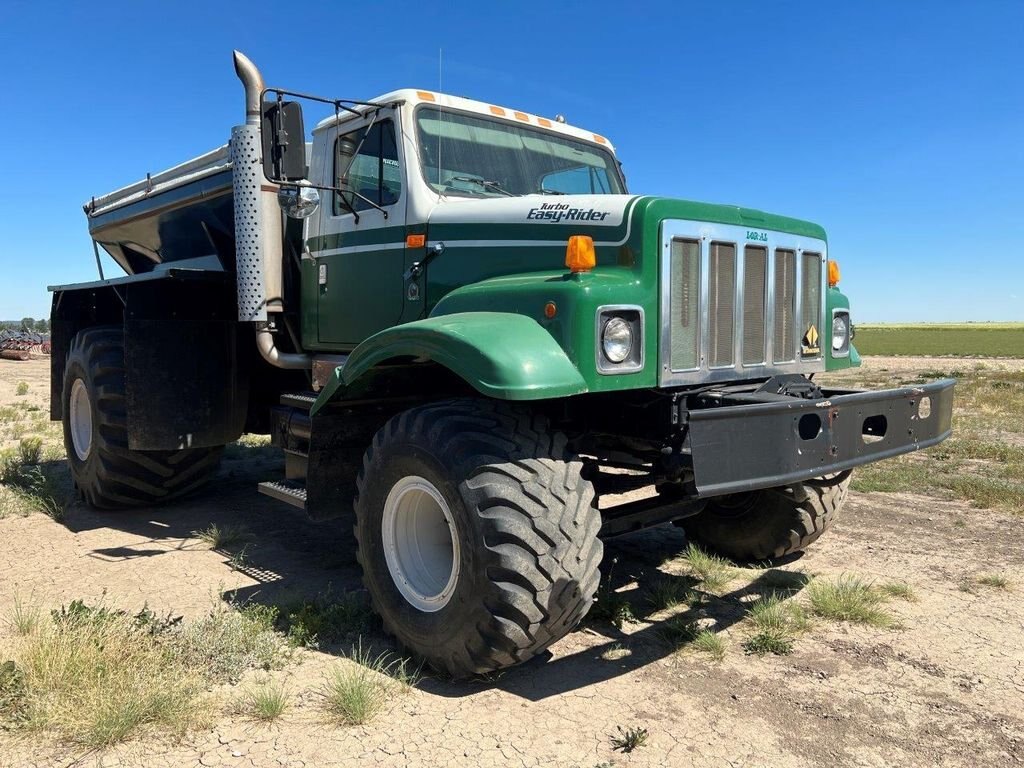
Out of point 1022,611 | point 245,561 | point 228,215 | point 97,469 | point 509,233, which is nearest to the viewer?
point 509,233

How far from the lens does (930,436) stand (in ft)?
13.3

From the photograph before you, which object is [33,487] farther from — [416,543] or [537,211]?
[537,211]

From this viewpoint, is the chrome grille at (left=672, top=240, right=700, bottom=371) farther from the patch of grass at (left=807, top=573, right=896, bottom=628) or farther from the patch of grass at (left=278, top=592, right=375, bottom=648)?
the patch of grass at (left=278, top=592, right=375, bottom=648)

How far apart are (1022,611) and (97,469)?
6.64 m

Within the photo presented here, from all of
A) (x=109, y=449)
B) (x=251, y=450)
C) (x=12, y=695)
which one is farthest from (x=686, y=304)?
(x=251, y=450)

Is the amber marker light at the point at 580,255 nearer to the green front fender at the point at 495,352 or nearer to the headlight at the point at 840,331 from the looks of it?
the green front fender at the point at 495,352

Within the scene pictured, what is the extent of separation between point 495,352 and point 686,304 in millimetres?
1094

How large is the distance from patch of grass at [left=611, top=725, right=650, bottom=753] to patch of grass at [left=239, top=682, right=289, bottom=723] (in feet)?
4.35

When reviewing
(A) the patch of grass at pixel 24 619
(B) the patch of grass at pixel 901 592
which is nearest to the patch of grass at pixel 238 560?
(A) the patch of grass at pixel 24 619

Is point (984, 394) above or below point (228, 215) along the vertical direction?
below

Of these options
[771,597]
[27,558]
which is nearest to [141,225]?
[27,558]

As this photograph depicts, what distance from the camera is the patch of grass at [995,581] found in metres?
4.70

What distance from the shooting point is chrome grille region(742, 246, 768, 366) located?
13.1 feet

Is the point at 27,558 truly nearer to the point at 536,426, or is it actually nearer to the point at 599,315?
the point at 536,426
